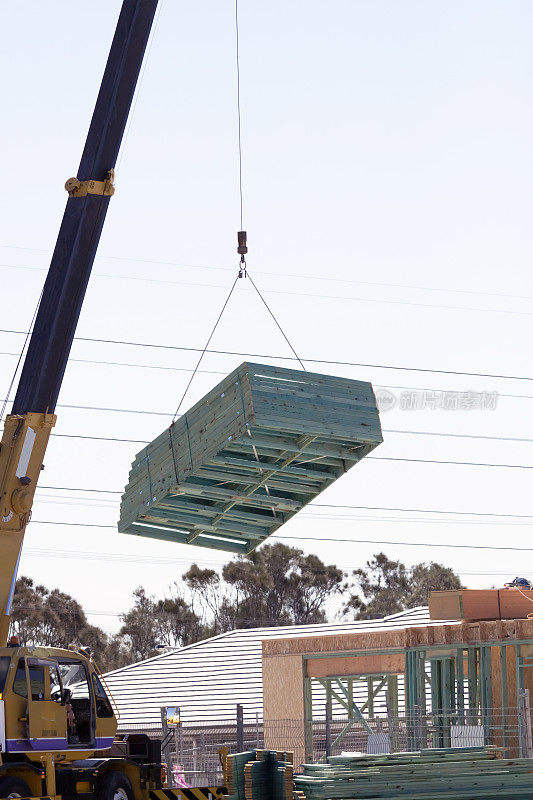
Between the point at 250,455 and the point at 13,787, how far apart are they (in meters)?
4.93

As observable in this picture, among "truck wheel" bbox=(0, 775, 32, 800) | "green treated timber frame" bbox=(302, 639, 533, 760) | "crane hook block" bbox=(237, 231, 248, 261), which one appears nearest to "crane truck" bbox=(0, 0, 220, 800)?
"truck wheel" bbox=(0, 775, 32, 800)

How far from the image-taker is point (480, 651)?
69.6 feet

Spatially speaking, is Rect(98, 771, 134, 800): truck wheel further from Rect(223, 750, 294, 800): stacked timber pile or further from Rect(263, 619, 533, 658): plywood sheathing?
Rect(263, 619, 533, 658): plywood sheathing

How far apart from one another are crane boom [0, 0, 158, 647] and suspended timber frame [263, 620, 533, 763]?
8.56m

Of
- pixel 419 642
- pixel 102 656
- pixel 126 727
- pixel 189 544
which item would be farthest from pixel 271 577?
pixel 189 544

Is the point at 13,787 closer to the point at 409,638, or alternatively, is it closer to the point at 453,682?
the point at 409,638

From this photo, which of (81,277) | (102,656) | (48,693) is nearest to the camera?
(48,693)

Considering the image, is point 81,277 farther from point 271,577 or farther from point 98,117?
point 271,577

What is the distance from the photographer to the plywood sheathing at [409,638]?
20.9m

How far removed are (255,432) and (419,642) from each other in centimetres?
949

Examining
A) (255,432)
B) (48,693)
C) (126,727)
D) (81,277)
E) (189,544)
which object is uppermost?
(81,277)

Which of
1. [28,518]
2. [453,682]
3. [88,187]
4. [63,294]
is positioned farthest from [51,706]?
[453,682]

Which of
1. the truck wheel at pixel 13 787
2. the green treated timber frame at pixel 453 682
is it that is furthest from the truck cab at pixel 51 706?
the green treated timber frame at pixel 453 682

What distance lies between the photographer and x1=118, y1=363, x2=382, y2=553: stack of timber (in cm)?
1438
